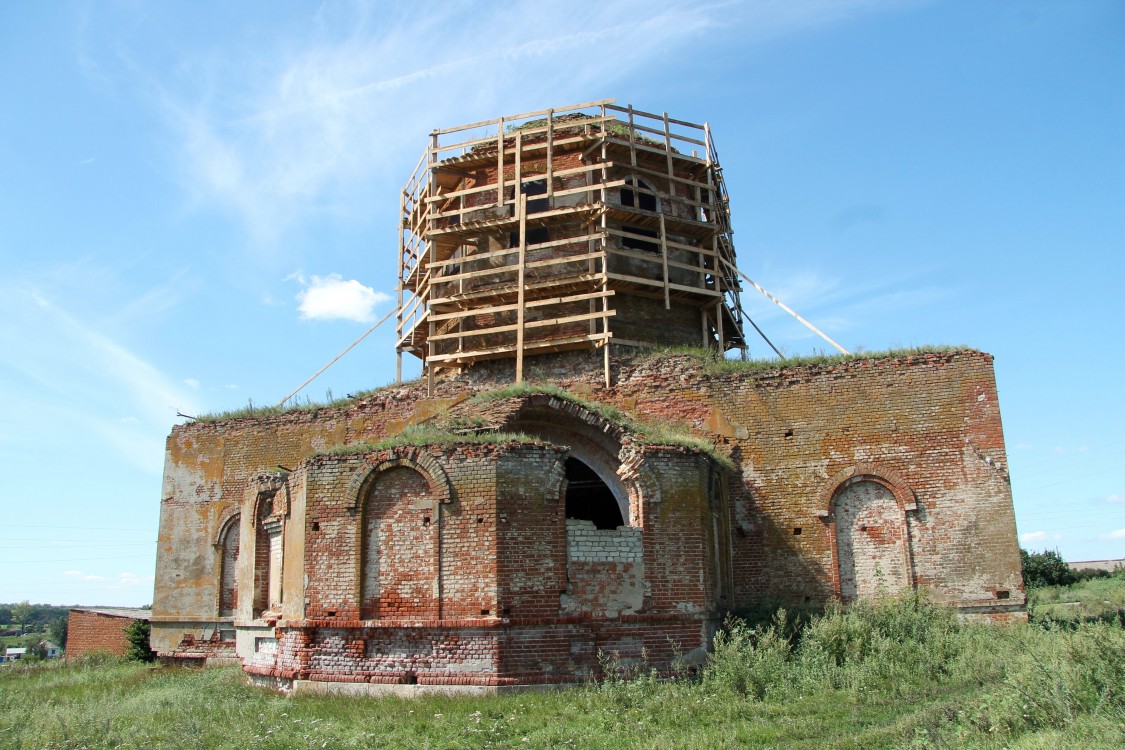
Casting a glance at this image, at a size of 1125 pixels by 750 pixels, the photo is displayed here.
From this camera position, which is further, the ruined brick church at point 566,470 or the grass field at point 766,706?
the ruined brick church at point 566,470

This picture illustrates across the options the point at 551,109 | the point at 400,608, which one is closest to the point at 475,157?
the point at 551,109

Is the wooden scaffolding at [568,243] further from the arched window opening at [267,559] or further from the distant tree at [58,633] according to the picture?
the distant tree at [58,633]

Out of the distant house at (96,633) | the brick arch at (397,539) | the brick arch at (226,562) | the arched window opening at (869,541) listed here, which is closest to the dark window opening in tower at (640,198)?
the arched window opening at (869,541)

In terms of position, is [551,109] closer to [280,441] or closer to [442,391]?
[442,391]

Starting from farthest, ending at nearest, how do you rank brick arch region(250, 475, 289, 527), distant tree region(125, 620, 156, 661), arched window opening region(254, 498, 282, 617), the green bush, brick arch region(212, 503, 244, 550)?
distant tree region(125, 620, 156, 661)
brick arch region(212, 503, 244, 550)
brick arch region(250, 475, 289, 527)
arched window opening region(254, 498, 282, 617)
the green bush

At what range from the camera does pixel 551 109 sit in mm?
19578

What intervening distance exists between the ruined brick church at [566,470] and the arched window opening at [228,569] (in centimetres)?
6

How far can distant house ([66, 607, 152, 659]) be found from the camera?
24453 mm

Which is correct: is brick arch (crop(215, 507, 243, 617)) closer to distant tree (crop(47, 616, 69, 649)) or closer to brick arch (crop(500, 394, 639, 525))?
brick arch (crop(500, 394, 639, 525))

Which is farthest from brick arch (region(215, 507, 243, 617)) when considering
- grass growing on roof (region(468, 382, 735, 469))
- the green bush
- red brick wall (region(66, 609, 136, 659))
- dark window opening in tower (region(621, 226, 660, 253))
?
the green bush

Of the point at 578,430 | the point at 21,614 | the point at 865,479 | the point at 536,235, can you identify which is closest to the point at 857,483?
the point at 865,479

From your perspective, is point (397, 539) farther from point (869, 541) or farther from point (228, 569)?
point (228, 569)

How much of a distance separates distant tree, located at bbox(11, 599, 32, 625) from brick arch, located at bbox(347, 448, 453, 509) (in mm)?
126539

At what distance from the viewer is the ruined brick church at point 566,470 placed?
12.2 meters
